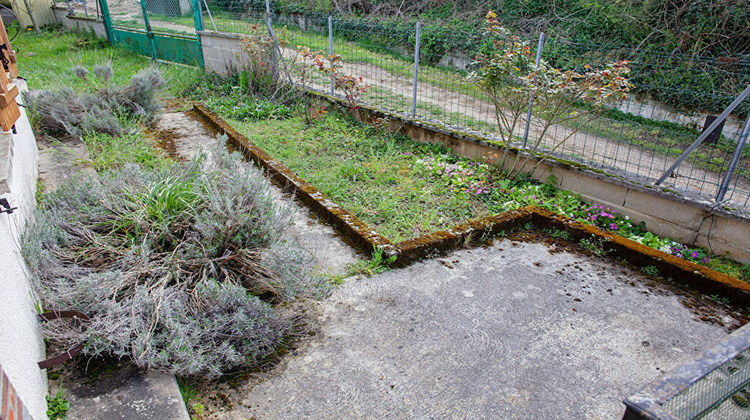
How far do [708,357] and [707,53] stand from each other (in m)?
9.31

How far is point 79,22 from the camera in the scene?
49.6 feet

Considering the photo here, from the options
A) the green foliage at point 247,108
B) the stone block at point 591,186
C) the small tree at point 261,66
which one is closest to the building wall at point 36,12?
the small tree at point 261,66

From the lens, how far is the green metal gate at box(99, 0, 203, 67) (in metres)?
10.2

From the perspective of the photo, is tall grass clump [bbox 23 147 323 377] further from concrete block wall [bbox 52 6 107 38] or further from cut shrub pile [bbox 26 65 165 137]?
concrete block wall [bbox 52 6 107 38]

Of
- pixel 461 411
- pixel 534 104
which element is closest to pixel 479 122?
pixel 534 104

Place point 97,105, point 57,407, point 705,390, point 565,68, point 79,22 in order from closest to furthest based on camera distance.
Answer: point 705,390 < point 57,407 < point 565,68 < point 97,105 < point 79,22

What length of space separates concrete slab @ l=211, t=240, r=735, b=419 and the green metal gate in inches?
349

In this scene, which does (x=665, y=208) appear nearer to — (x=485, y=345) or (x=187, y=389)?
(x=485, y=345)

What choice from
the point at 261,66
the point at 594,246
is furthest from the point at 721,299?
the point at 261,66

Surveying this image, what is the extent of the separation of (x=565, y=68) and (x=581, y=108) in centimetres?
76

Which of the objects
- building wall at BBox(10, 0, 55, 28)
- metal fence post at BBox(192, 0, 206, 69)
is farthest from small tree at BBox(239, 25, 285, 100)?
building wall at BBox(10, 0, 55, 28)

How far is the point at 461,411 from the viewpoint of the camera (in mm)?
2238

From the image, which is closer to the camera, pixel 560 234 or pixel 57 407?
pixel 57 407

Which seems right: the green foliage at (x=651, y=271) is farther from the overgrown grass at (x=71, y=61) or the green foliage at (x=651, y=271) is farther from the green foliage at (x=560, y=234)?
the overgrown grass at (x=71, y=61)
